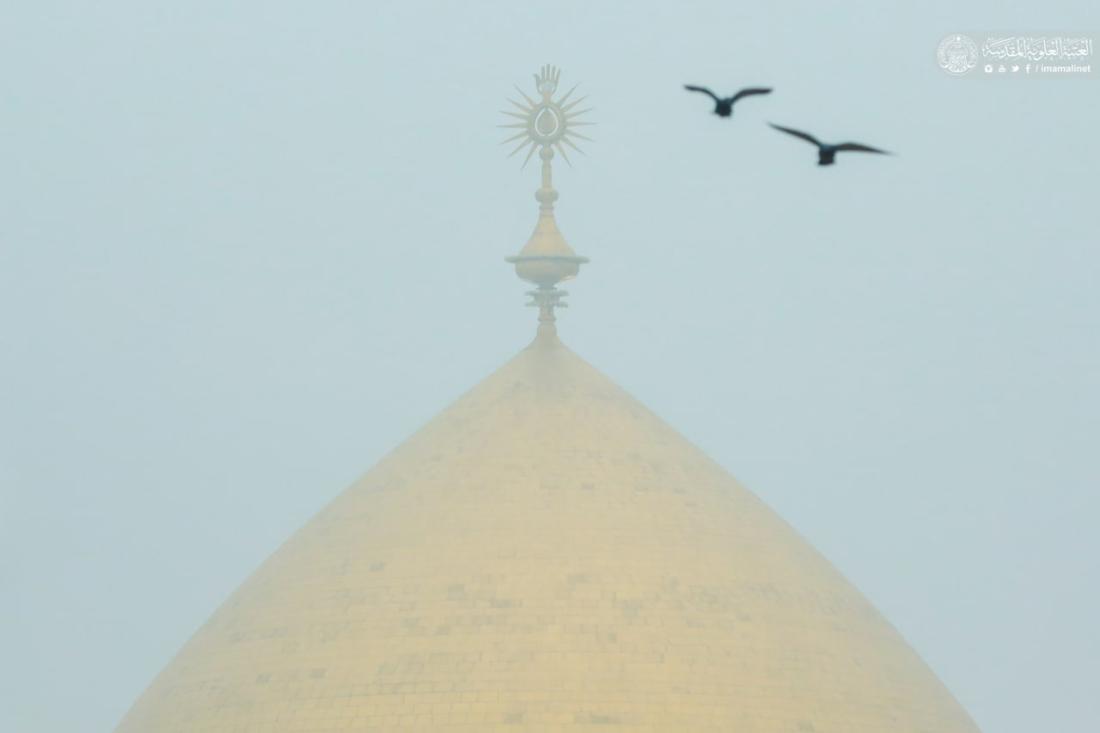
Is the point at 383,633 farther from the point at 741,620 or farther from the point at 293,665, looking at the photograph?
the point at 741,620

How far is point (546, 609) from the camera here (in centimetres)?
5038

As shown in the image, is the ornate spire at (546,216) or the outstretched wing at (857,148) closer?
the outstretched wing at (857,148)

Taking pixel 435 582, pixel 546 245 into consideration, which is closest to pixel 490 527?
pixel 435 582

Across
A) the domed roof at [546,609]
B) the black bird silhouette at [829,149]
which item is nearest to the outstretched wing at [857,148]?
the black bird silhouette at [829,149]

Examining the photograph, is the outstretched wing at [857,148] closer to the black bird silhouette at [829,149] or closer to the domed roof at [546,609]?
the black bird silhouette at [829,149]

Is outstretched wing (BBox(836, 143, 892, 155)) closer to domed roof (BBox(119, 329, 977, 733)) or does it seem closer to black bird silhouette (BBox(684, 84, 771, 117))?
black bird silhouette (BBox(684, 84, 771, 117))

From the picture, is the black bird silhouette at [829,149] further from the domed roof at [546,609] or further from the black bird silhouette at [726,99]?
the domed roof at [546,609]

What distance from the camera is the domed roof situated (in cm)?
4978

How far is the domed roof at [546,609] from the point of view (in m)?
49.8

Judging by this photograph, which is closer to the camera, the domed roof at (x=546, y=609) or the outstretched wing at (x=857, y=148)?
the outstretched wing at (x=857, y=148)

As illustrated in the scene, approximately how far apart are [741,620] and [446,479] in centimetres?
482

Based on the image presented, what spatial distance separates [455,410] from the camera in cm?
5378

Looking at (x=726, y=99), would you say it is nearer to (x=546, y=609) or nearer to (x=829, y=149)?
(x=829, y=149)

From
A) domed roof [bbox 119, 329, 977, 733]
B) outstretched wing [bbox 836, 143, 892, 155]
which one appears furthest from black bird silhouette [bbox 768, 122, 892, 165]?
domed roof [bbox 119, 329, 977, 733]
